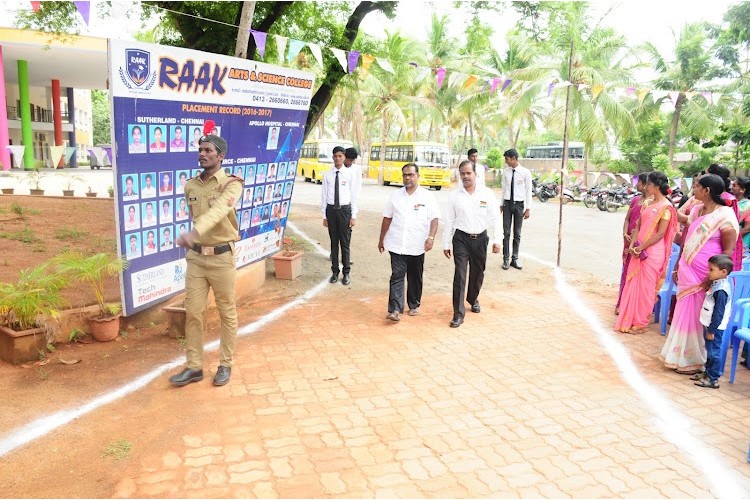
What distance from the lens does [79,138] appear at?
48781mm

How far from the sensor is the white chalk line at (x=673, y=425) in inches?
120

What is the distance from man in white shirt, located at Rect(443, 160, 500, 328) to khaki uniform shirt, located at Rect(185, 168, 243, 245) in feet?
8.03

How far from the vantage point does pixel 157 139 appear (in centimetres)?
502

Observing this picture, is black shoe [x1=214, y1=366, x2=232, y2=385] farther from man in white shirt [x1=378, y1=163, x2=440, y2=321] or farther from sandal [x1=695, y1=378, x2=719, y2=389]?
sandal [x1=695, y1=378, x2=719, y2=389]

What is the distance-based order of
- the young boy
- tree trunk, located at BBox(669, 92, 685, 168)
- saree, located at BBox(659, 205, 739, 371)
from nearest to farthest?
the young boy
saree, located at BBox(659, 205, 739, 371)
tree trunk, located at BBox(669, 92, 685, 168)

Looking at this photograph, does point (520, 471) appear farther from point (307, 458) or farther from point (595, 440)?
point (307, 458)

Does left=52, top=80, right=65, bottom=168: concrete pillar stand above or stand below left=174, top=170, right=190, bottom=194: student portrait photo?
above

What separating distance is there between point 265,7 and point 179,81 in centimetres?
655

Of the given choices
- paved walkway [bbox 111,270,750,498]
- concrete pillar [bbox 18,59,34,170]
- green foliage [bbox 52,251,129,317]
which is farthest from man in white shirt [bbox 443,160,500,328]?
concrete pillar [bbox 18,59,34,170]

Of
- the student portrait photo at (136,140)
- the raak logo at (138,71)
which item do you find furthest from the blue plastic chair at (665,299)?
the raak logo at (138,71)

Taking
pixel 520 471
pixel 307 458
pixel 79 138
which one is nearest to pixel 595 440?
pixel 520 471

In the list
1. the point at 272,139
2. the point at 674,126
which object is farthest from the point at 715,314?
the point at 674,126

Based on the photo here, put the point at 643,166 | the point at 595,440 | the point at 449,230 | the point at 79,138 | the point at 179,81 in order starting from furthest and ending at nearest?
the point at 79,138, the point at 643,166, the point at 449,230, the point at 179,81, the point at 595,440

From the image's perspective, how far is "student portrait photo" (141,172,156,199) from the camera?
4.96 m
